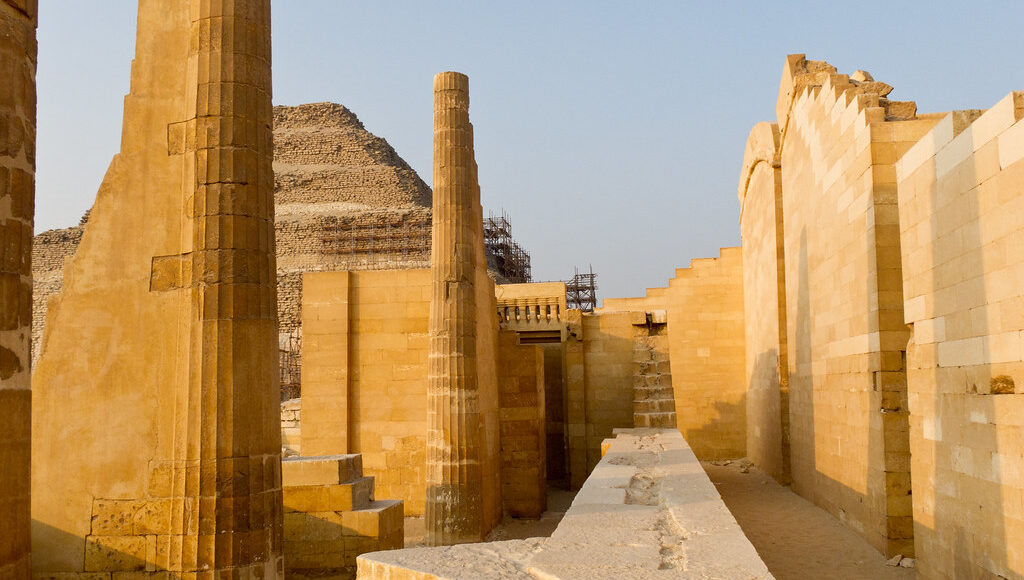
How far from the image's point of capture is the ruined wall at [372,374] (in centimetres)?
1355

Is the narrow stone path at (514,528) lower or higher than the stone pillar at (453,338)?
lower

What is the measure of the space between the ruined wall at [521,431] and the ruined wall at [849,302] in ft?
14.6

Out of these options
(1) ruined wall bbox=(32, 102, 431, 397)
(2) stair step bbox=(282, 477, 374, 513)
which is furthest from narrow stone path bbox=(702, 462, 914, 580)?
(1) ruined wall bbox=(32, 102, 431, 397)

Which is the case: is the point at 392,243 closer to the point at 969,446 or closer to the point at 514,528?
the point at 514,528

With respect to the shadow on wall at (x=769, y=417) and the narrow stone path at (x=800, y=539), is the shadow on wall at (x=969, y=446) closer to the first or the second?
the narrow stone path at (x=800, y=539)

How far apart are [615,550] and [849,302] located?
6.14m

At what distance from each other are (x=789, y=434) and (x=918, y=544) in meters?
6.07

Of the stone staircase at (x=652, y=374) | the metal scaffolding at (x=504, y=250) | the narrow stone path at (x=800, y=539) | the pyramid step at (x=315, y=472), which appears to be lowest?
the narrow stone path at (x=800, y=539)

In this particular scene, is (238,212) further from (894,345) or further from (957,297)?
(894,345)

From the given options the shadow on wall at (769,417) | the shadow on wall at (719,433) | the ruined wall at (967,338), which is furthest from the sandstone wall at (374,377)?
the ruined wall at (967,338)

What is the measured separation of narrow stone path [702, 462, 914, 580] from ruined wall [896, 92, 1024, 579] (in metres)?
0.98

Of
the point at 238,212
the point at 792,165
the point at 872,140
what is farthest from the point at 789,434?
the point at 238,212

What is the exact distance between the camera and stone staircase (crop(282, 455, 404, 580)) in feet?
27.2

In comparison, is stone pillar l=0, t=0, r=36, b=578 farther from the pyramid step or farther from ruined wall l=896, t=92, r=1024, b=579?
ruined wall l=896, t=92, r=1024, b=579
